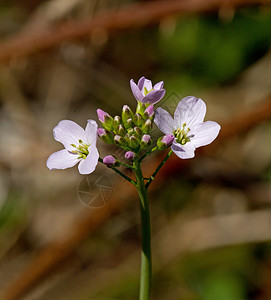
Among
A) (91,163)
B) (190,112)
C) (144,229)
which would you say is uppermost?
(190,112)

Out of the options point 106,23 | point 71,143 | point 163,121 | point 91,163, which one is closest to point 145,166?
point 106,23

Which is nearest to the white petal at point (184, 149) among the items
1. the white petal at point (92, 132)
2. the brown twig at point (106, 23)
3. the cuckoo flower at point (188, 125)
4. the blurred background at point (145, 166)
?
the cuckoo flower at point (188, 125)

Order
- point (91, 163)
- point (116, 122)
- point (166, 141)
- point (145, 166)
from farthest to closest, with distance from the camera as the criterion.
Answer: point (145, 166) → point (116, 122) → point (166, 141) → point (91, 163)

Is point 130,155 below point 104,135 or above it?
below

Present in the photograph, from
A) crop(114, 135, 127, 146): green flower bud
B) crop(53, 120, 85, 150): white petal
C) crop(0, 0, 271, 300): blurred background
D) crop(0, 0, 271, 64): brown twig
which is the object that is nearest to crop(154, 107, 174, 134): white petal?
crop(114, 135, 127, 146): green flower bud

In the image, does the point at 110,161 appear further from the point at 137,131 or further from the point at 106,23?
the point at 106,23

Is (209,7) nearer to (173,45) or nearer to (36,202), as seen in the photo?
(173,45)

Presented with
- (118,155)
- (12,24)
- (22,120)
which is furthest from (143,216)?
(12,24)
